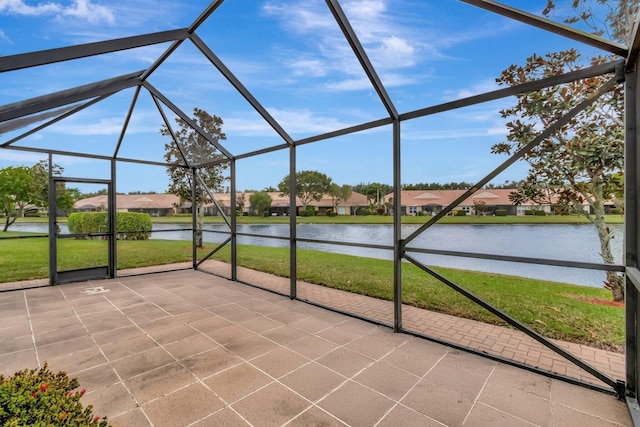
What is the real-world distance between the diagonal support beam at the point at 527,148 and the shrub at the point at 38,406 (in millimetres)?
2879

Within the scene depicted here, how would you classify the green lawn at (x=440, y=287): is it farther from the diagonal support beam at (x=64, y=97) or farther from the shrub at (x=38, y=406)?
the shrub at (x=38, y=406)

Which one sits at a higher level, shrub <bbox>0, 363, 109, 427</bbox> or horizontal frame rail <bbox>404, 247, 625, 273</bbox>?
horizontal frame rail <bbox>404, 247, 625, 273</bbox>

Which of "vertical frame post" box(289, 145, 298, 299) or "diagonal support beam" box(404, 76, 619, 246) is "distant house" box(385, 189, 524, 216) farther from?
"vertical frame post" box(289, 145, 298, 299)

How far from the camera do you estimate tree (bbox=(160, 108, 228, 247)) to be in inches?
250

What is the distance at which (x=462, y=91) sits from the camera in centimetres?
294

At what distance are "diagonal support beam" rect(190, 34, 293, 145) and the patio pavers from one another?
8.52 feet

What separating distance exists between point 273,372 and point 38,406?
5.51 feet

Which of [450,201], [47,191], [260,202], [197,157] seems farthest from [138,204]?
[450,201]

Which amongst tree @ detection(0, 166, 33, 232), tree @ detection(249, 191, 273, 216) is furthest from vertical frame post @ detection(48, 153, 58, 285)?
tree @ detection(249, 191, 273, 216)

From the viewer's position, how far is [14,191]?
19.0ft

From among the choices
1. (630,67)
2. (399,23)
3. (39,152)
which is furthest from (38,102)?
(630,67)

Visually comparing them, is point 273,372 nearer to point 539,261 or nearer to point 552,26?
point 539,261

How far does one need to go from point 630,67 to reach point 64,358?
5123 millimetres

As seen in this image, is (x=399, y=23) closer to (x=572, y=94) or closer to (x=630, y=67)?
(x=630, y=67)
